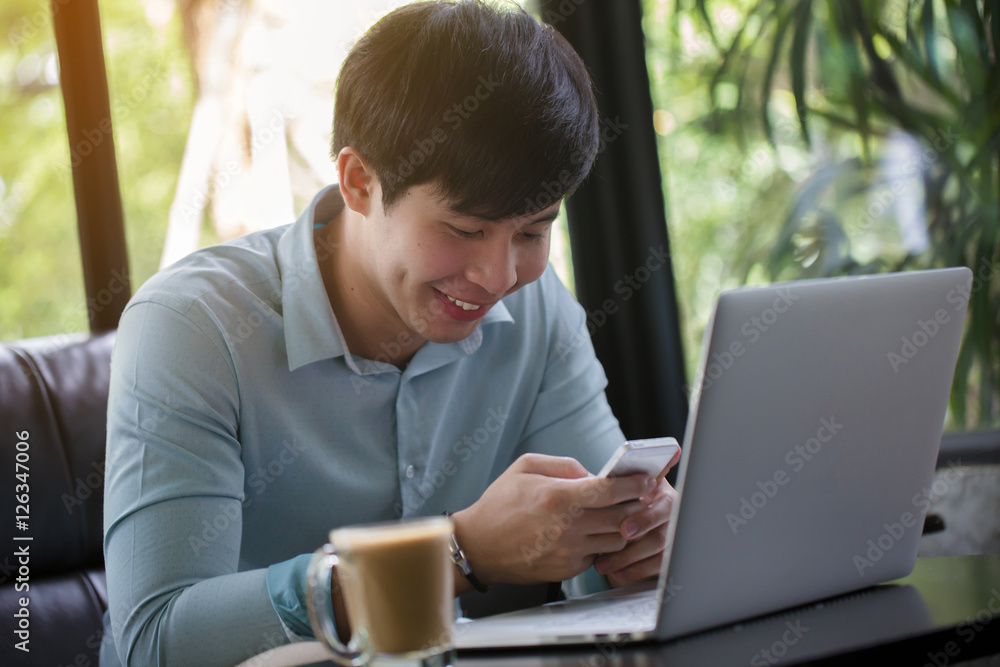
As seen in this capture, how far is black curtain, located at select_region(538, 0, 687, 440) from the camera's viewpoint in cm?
215

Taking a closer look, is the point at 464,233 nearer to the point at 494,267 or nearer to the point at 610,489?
the point at 494,267

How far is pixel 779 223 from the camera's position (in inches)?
75.4

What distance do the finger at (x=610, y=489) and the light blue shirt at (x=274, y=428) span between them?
11.2 inches

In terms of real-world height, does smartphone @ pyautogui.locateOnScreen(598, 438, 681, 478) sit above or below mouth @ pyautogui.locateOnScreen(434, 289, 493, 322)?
below

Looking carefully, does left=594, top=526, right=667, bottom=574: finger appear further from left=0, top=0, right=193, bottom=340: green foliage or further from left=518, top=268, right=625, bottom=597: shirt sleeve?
left=0, top=0, right=193, bottom=340: green foliage

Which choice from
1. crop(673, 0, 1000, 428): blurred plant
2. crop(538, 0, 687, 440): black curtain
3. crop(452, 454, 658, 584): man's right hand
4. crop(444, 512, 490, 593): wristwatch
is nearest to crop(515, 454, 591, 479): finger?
crop(452, 454, 658, 584): man's right hand

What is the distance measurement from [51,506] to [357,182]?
68cm

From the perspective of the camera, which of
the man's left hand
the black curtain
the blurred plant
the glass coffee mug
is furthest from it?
the black curtain

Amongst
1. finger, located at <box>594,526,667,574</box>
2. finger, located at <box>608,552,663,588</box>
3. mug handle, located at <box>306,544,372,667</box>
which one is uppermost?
mug handle, located at <box>306,544,372,667</box>

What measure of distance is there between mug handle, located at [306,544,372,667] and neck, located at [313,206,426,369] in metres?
0.68

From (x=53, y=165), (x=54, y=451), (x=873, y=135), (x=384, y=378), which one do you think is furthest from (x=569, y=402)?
(x=53, y=165)

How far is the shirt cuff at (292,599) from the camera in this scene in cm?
84

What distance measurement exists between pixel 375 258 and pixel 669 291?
1185 millimetres

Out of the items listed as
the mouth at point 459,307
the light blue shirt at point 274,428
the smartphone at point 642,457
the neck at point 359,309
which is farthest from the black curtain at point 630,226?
the smartphone at point 642,457
